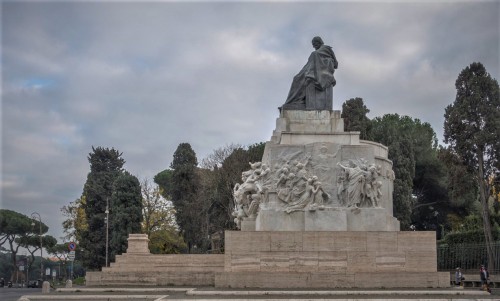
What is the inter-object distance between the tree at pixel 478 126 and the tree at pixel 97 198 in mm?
29737

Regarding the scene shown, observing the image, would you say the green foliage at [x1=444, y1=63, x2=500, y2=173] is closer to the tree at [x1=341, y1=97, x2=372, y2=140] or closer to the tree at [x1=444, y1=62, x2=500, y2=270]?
the tree at [x1=444, y1=62, x2=500, y2=270]

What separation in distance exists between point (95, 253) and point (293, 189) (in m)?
Answer: 34.8

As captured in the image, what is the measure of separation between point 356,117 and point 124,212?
67.2 ft

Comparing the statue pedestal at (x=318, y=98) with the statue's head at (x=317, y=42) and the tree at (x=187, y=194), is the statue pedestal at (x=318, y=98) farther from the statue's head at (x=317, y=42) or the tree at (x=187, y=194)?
the tree at (x=187, y=194)

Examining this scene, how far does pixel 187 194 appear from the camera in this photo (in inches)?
2413

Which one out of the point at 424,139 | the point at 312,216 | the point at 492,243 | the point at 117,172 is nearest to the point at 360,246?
the point at 312,216

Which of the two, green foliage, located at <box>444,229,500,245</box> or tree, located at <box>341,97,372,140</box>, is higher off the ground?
tree, located at <box>341,97,372,140</box>

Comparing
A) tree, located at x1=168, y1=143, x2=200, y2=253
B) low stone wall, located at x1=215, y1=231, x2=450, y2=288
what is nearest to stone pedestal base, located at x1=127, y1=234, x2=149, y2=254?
low stone wall, located at x1=215, y1=231, x2=450, y2=288

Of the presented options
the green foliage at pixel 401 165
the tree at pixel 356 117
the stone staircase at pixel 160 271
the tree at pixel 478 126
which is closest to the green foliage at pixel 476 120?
the tree at pixel 478 126

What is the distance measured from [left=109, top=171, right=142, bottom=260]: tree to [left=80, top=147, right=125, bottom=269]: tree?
190 cm

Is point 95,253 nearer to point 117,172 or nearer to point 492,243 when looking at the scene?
point 117,172

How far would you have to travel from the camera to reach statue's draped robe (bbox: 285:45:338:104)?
27.8 metres

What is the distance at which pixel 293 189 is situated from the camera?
25000mm

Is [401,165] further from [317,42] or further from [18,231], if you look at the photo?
[18,231]
